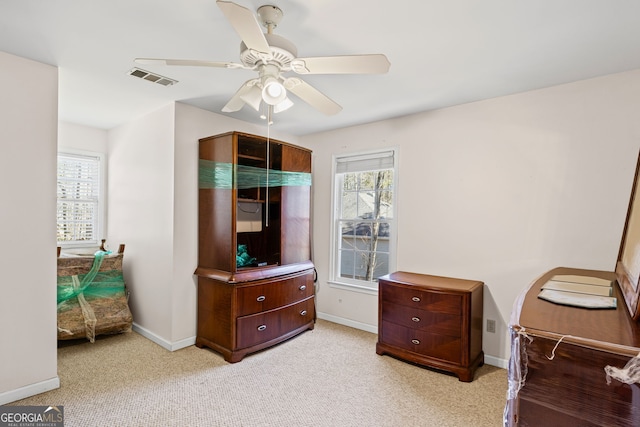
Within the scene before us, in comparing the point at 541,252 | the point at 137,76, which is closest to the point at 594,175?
the point at 541,252

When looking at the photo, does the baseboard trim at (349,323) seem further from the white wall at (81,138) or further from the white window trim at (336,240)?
the white wall at (81,138)

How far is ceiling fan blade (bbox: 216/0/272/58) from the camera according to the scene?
4.01 feet

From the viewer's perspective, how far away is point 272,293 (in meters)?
3.37

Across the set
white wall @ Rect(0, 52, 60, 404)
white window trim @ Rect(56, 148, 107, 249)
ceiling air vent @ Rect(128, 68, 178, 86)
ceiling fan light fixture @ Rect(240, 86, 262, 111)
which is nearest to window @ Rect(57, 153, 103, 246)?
white window trim @ Rect(56, 148, 107, 249)

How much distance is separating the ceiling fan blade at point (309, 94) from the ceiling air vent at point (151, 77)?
1390 mm

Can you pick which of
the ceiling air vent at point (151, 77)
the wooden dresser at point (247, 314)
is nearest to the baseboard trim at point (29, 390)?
the wooden dresser at point (247, 314)

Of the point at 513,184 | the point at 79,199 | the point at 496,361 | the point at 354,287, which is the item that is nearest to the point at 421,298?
A: the point at 496,361

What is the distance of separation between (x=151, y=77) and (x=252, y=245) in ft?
6.86

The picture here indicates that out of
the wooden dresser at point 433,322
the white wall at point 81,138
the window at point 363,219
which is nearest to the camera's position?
the wooden dresser at point 433,322

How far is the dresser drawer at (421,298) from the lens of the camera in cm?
275

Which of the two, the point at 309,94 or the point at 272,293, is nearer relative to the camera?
the point at 309,94

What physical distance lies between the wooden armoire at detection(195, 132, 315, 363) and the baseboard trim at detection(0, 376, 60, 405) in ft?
3.89

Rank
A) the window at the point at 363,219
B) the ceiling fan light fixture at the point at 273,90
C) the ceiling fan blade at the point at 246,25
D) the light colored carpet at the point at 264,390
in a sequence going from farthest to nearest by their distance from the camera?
the window at the point at 363,219 < the light colored carpet at the point at 264,390 < the ceiling fan light fixture at the point at 273,90 < the ceiling fan blade at the point at 246,25

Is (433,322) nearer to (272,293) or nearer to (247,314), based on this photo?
(272,293)
